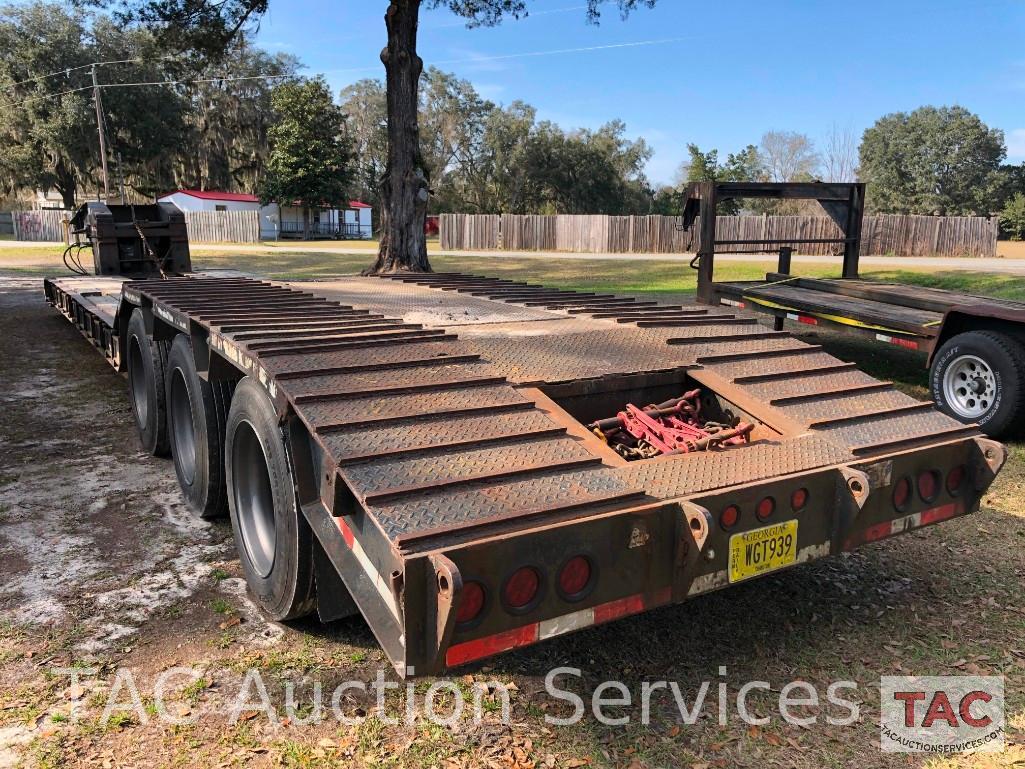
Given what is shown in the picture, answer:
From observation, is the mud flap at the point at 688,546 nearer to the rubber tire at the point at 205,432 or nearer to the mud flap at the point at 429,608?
the mud flap at the point at 429,608

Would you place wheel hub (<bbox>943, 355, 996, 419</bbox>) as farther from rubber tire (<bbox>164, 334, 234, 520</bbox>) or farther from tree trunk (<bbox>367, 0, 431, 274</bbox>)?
tree trunk (<bbox>367, 0, 431, 274</bbox>)

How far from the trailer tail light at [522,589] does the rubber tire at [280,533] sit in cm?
103

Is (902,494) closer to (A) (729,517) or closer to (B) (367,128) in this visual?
(A) (729,517)

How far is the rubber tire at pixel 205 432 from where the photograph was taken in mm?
4242

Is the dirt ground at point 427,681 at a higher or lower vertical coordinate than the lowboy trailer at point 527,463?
lower

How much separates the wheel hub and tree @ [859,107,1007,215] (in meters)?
57.2

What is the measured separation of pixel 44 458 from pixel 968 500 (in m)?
5.82

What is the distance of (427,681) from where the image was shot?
9.98ft

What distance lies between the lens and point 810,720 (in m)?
2.85

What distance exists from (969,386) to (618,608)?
5.17m

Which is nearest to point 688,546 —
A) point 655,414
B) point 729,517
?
point 729,517

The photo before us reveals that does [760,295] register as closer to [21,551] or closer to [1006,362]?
[1006,362]

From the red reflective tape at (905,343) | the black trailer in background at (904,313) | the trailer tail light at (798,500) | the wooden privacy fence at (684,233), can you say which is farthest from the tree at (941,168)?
the trailer tail light at (798,500)

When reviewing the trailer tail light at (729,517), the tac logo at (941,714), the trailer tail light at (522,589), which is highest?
the trailer tail light at (729,517)
